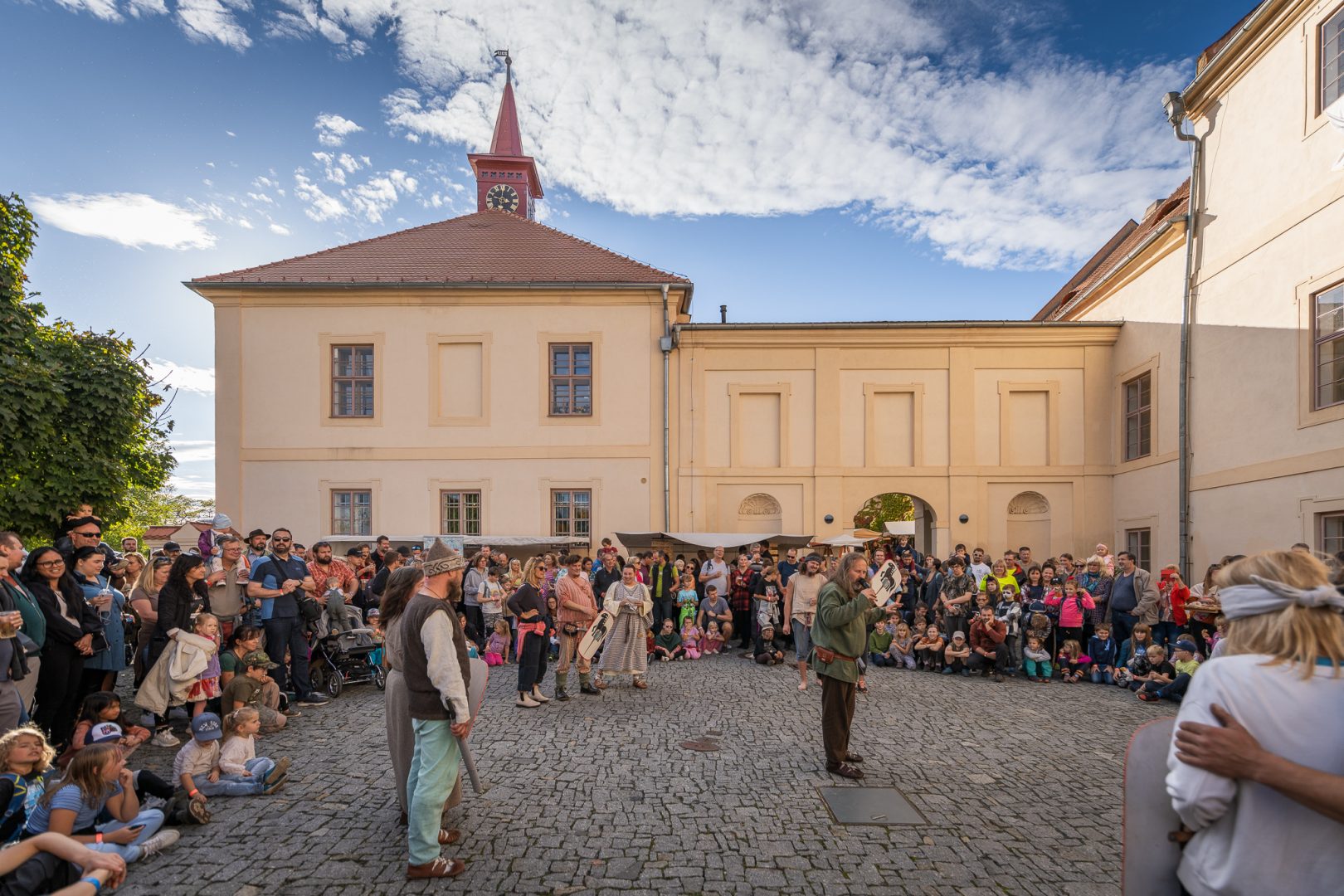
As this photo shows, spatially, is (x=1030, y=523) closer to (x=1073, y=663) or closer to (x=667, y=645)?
(x=1073, y=663)

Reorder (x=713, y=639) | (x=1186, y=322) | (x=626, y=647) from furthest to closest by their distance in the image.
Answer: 1. (x=1186, y=322)
2. (x=713, y=639)
3. (x=626, y=647)

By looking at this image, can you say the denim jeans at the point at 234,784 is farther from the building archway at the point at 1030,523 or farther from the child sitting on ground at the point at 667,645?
the building archway at the point at 1030,523

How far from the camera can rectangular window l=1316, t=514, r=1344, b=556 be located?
12.8 meters

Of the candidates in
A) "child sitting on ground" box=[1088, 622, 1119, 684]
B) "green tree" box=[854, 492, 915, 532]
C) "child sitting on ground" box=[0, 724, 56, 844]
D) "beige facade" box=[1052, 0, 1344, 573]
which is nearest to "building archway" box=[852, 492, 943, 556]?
"green tree" box=[854, 492, 915, 532]

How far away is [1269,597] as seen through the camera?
2148 millimetres

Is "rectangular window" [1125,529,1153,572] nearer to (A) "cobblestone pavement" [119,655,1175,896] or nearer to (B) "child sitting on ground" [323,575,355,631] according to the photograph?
(A) "cobblestone pavement" [119,655,1175,896]

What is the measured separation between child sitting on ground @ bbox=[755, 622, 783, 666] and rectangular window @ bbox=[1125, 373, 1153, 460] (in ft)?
39.1

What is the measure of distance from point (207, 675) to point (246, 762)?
6.12ft

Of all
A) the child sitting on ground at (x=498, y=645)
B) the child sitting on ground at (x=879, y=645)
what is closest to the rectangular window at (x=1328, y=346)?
the child sitting on ground at (x=879, y=645)

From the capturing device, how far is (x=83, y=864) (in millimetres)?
4230

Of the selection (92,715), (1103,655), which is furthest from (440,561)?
(1103,655)

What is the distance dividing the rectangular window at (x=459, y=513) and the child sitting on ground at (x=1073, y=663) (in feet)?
49.8

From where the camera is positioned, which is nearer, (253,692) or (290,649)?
(253,692)

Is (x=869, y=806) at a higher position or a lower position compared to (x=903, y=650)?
higher
